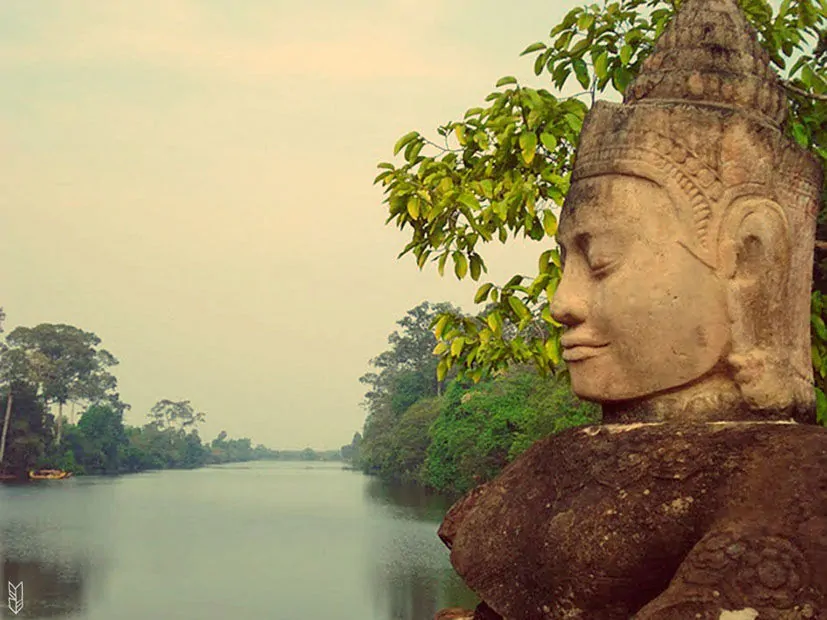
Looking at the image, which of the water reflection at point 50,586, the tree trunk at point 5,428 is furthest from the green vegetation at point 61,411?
the water reflection at point 50,586

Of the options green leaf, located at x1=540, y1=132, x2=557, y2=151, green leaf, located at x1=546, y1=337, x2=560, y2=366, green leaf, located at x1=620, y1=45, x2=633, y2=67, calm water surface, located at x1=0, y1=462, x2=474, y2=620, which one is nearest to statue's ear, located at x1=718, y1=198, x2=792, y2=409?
Result: green leaf, located at x1=540, y1=132, x2=557, y2=151

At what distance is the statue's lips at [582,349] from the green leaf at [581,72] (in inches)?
119

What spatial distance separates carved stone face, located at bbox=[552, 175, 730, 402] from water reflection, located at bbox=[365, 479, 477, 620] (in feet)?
48.0

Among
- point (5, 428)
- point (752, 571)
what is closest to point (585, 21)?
point (752, 571)

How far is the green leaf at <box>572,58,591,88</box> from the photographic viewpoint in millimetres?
6520

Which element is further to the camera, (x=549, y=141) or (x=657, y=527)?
(x=549, y=141)

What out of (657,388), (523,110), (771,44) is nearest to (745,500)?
(657,388)

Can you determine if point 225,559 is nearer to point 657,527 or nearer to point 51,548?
point 51,548

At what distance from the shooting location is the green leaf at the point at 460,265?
647cm

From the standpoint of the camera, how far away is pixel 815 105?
6441 millimetres

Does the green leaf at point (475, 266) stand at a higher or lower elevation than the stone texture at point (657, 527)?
higher

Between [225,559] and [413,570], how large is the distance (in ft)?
23.9

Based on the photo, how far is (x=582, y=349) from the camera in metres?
3.99

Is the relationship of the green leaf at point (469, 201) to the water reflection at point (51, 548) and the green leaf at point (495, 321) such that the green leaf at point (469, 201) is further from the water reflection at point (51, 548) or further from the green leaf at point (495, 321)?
the water reflection at point (51, 548)
